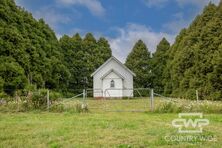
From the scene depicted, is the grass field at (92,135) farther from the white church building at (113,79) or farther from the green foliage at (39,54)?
the white church building at (113,79)

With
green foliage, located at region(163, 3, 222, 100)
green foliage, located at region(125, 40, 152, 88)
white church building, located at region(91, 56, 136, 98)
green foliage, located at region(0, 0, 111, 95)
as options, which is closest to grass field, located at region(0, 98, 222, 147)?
green foliage, located at region(0, 0, 111, 95)

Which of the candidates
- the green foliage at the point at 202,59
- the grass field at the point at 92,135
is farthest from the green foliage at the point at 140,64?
the grass field at the point at 92,135

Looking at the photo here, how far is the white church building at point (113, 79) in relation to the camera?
41500 millimetres

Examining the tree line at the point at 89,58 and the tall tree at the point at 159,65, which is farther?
the tall tree at the point at 159,65

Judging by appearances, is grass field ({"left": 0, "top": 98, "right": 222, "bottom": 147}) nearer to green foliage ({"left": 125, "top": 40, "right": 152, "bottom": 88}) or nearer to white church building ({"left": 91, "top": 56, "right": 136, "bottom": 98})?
white church building ({"left": 91, "top": 56, "right": 136, "bottom": 98})

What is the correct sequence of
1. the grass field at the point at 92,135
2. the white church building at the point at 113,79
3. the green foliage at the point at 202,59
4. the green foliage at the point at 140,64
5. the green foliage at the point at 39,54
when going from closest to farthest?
the grass field at the point at 92,135 → the green foliage at the point at 39,54 → the green foliage at the point at 202,59 → the white church building at the point at 113,79 → the green foliage at the point at 140,64

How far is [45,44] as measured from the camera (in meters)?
38.2

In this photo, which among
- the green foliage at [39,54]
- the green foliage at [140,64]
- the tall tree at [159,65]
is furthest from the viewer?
the green foliage at [140,64]

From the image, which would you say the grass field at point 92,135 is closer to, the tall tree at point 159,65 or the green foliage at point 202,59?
the green foliage at point 202,59

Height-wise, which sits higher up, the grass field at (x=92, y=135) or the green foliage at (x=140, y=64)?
the green foliage at (x=140, y=64)

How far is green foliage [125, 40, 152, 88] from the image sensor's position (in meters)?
45.2

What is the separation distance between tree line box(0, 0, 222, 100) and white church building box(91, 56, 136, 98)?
2397 mm

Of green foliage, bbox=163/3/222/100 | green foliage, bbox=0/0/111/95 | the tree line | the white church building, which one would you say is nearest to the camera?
green foliage, bbox=0/0/111/95

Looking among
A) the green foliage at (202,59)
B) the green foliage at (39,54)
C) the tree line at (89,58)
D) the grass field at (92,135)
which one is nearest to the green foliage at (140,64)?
the tree line at (89,58)
